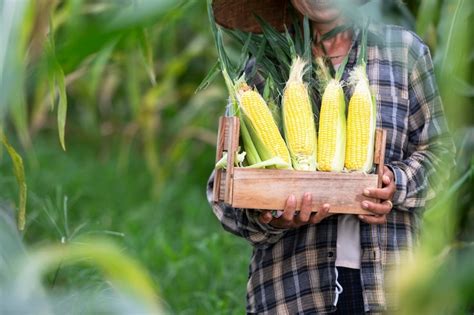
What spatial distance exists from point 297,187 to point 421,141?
14.3 inches

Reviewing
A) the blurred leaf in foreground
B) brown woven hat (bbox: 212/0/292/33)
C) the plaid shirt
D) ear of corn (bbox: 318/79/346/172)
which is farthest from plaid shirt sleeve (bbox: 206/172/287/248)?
the blurred leaf in foreground

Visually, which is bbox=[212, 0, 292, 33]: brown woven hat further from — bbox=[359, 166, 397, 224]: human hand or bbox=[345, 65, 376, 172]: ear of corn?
bbox=[359, 166, 397, 224]: human hand

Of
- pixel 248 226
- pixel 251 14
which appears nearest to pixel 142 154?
pixel 251 14

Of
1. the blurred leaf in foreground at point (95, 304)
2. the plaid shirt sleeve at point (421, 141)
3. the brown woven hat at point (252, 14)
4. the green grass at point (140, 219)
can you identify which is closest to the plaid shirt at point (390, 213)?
the plaid shirt sleeve at point (421, 141)

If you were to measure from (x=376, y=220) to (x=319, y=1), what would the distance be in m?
0.44

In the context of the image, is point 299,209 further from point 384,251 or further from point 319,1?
point 319,1

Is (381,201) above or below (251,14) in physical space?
below

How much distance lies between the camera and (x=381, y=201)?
1.85 meters

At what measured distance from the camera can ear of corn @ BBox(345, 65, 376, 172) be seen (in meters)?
1.84

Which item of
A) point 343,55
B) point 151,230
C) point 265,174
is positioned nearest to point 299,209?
point 265,174

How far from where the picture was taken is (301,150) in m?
1.83

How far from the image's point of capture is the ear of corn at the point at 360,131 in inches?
72.4

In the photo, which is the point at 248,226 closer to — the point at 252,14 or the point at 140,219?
the point at 252,14

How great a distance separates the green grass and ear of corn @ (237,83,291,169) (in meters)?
0.51
